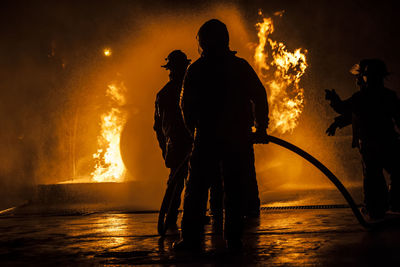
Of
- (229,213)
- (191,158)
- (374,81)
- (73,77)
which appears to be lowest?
(229,213)

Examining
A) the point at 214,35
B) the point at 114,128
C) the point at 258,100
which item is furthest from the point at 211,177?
the point at 114,128

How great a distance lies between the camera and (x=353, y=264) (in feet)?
9.81

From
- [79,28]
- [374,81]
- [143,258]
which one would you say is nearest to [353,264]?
[143,258]

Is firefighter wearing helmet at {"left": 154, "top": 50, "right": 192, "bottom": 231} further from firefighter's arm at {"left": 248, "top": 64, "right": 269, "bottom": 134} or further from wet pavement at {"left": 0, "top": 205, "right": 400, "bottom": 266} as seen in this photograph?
firefighter's arm at {"left": 248, "top": 64, "right": 269, "bottom": 134}

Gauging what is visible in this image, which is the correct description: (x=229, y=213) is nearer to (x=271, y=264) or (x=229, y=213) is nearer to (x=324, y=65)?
(x=271, y=264)

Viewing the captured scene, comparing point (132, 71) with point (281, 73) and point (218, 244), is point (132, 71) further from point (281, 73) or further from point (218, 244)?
point (218, 244)

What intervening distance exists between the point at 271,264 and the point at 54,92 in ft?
57.4

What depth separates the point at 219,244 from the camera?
13.7 ft

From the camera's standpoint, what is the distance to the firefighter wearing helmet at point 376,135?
555 centimetres

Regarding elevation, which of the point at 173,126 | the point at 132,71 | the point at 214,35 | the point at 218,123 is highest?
the point at 132,71

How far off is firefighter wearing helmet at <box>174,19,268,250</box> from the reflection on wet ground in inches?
13.3

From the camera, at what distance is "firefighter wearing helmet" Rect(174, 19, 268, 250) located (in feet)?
13.1

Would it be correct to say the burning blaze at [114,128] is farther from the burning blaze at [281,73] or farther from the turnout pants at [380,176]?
the turnout pants at [380,176]

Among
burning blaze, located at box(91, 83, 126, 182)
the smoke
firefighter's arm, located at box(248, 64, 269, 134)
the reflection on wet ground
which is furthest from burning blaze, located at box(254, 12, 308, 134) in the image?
firefighter's arm, located at box(248, 64, 269, 134)
